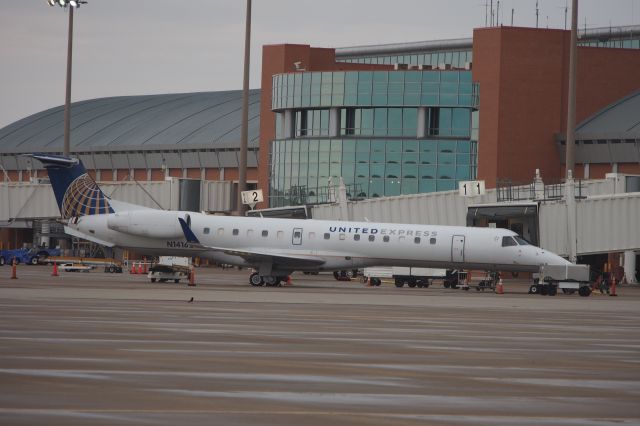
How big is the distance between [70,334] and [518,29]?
6869 cm

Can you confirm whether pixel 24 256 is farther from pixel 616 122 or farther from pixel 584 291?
pixel 584 291

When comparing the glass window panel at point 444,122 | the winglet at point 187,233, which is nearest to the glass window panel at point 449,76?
the glass window panel at point 444,122

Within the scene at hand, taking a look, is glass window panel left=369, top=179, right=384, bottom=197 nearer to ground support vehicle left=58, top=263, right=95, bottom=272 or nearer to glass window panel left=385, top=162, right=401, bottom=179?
glass window panel left=385, top=162, right=401, bottom=179

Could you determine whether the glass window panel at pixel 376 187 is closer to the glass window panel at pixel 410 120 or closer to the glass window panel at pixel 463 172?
the glass window panel at pixel 410 120

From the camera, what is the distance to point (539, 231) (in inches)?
2435

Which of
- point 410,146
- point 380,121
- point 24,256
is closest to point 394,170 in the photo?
point 410,146

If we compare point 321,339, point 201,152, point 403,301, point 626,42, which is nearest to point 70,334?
point 321,339

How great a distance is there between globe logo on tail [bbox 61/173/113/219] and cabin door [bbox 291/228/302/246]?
8.96 metres

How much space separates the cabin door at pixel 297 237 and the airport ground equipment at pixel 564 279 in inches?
416

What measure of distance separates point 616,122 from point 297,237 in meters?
40.8

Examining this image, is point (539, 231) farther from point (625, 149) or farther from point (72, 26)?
point (72, 26)

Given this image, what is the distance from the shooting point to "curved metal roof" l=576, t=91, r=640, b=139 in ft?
281

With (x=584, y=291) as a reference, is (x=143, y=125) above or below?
above

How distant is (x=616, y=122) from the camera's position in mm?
87125
